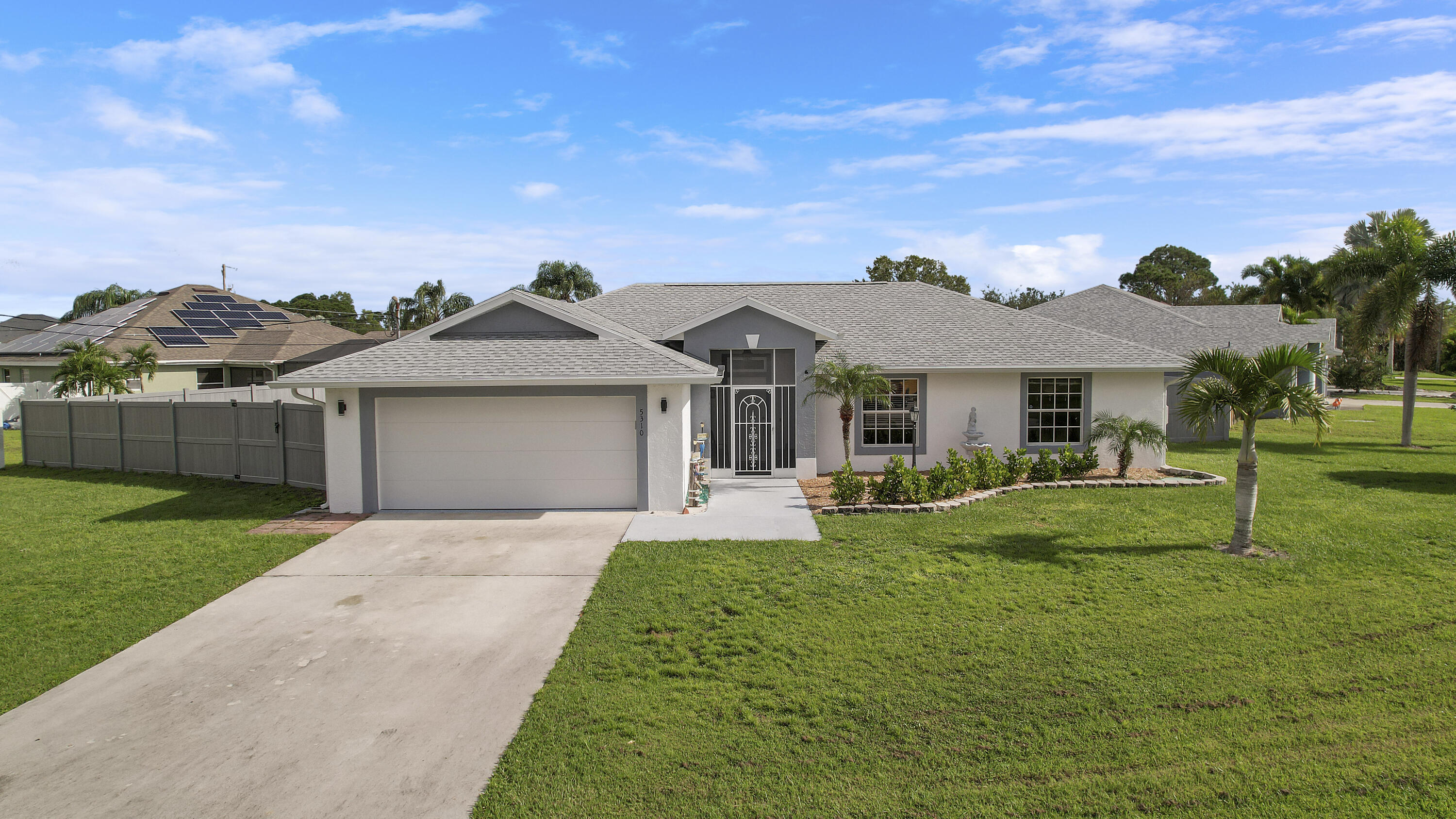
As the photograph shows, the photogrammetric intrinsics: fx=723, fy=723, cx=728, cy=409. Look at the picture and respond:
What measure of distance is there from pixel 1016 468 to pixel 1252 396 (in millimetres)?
4799

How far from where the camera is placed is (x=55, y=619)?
746cm

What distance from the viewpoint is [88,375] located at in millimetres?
24578

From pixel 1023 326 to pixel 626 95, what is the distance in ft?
37.3

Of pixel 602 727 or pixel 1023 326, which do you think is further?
pixel 1023 326

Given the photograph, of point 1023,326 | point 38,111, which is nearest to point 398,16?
point 38,111

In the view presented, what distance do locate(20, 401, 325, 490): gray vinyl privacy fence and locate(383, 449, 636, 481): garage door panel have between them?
100 inches

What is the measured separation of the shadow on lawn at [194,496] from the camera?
12.3 metres

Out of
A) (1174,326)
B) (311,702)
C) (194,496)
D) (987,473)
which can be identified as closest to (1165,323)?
(1174,326)

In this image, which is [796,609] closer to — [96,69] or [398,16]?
[398,16]

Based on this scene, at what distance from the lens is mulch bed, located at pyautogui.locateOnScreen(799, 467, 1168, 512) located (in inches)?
505

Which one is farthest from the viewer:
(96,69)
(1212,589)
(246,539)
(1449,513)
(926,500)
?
(96,69)

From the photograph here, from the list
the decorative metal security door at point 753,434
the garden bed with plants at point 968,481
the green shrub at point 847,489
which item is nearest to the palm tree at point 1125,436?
the garden bed with plants at point 968,481

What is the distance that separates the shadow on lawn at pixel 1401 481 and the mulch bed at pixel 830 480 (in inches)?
132

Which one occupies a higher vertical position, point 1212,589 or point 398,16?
point 398,16
